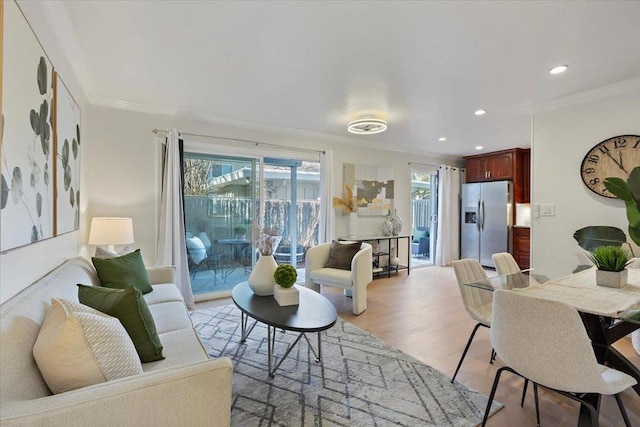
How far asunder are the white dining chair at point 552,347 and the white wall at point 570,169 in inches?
73.9

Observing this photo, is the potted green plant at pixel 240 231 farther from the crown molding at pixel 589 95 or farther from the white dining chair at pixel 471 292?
the crown molding at pixel 589 95

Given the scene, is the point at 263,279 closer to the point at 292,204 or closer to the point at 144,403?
the point at 144,403

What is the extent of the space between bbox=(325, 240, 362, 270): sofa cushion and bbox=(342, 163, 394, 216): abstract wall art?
1.39 m

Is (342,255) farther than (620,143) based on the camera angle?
Yes

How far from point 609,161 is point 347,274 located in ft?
9.49

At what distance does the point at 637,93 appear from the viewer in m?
2.85

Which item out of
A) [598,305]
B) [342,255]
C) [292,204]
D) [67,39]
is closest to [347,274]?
[342,255]

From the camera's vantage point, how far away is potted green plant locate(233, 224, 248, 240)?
4.42 metres

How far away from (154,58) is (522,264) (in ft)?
21.9

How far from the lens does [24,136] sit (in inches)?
57.2

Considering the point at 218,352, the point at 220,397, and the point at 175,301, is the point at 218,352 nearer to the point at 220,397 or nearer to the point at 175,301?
the point at 175,301

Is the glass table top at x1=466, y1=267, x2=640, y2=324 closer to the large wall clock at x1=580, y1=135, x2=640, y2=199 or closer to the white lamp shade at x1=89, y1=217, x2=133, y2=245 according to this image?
the large wall clock at x1=580, y1=135, x2=640, y2=199

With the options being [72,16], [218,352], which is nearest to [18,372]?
[218,352]

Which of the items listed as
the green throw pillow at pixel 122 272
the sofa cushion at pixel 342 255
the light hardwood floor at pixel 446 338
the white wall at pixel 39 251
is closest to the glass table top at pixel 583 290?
the light hardwood floor at pixel 446 338
